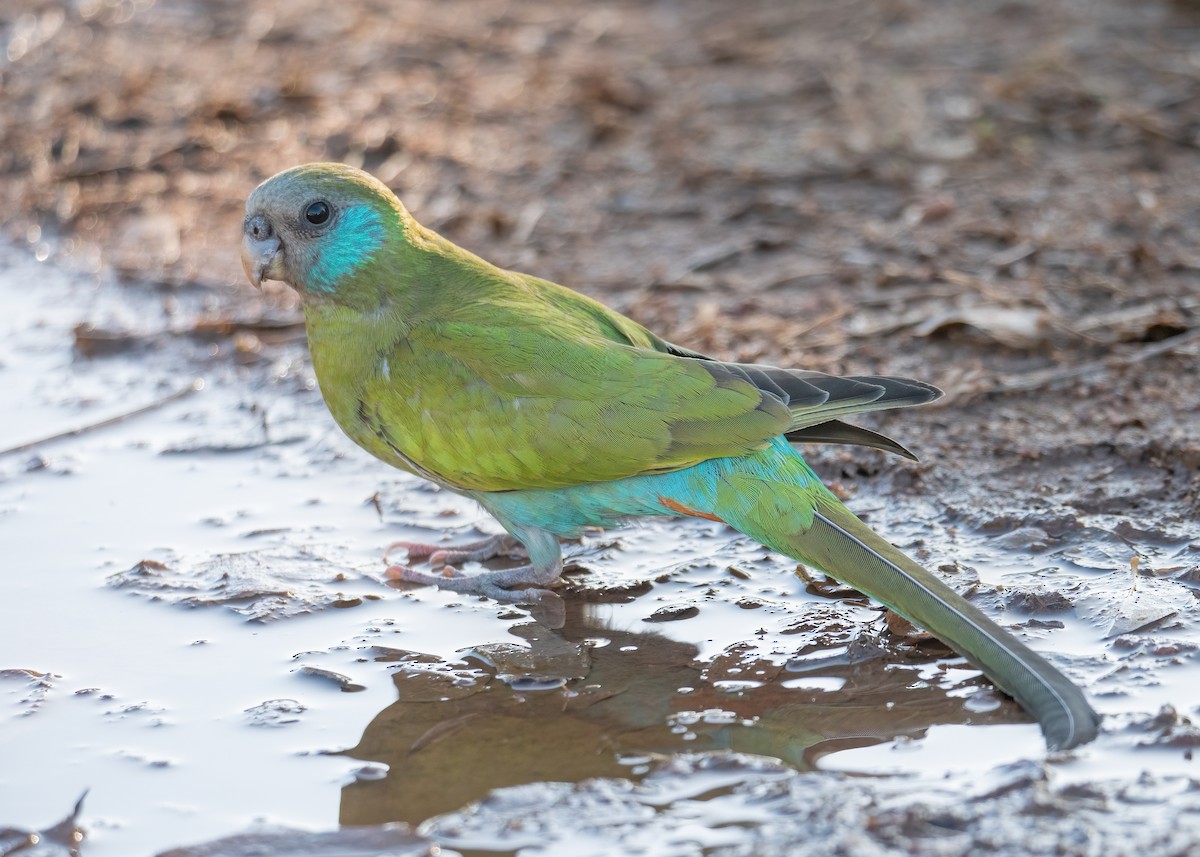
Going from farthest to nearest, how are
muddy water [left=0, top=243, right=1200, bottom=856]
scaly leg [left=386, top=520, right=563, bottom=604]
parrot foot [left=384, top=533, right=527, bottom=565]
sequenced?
parrot foot [left=384, top=533, right=527, bottom=565], scaly leg [left=386, top=520, right=563, bottom=604], muddy water [left=0, top=243, right=1200, bottom=856]

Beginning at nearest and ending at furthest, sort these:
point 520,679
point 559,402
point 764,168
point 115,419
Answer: point 520,679 → point 559,402 → point 115,419 → point 764,168

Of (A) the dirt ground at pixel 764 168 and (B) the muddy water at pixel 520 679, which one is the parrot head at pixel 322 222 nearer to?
(B) the muddy water at pixel 520 679

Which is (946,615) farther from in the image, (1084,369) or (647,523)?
(1084,369)

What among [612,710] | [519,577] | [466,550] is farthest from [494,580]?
[612,710]

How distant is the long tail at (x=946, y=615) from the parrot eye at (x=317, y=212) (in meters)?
1.76

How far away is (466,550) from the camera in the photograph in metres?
4.63

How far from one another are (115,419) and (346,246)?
1666 mm

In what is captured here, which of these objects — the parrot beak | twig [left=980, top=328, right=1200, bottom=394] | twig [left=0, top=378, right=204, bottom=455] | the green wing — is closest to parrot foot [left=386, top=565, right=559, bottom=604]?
the green wing

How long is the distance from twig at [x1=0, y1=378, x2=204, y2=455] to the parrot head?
57.5 inches

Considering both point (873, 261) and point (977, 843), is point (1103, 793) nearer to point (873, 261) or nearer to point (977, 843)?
point (977, 843)

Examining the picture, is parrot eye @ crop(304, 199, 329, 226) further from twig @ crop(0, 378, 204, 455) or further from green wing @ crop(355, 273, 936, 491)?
twig @ crop(0, 378, 204, 455)

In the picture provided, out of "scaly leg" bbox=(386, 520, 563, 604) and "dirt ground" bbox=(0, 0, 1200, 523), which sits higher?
"dirt ground" bbox=(0, 0, 1200, 523)

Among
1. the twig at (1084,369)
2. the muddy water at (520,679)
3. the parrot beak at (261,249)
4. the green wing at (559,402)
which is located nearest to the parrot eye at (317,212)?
the parrot beak at (261,249)

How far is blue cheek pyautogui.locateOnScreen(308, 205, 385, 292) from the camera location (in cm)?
435
